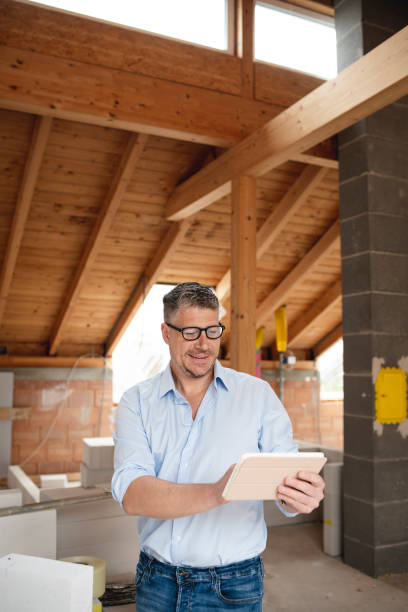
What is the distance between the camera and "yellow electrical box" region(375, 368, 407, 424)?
3691mm

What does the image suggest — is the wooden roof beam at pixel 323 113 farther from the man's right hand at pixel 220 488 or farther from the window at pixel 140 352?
the window at pixel 140 352

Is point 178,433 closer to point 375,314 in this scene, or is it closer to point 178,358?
point 178,358

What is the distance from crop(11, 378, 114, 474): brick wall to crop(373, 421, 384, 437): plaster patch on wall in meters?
4.07

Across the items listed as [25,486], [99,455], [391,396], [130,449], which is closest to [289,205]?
[391,396]

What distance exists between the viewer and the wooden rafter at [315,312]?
697 cm

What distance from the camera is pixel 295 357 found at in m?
8.05

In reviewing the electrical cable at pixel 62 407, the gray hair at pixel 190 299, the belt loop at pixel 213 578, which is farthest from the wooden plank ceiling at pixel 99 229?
the belt loop at pixel 213 578

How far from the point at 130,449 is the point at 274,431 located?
0.38 meters

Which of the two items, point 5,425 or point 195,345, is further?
point 5,425

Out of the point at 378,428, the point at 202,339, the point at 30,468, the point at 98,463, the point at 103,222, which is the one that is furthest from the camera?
the point at 30,468

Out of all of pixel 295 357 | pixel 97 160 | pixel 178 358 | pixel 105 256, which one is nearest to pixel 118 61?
pixel 97 160

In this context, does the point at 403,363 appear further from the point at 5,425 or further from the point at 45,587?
the point at 5,425

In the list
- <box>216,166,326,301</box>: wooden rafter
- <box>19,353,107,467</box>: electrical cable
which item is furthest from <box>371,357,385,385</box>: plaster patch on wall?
<box>19,353,107,467</box>: electrical cable

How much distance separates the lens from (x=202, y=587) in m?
1.39
